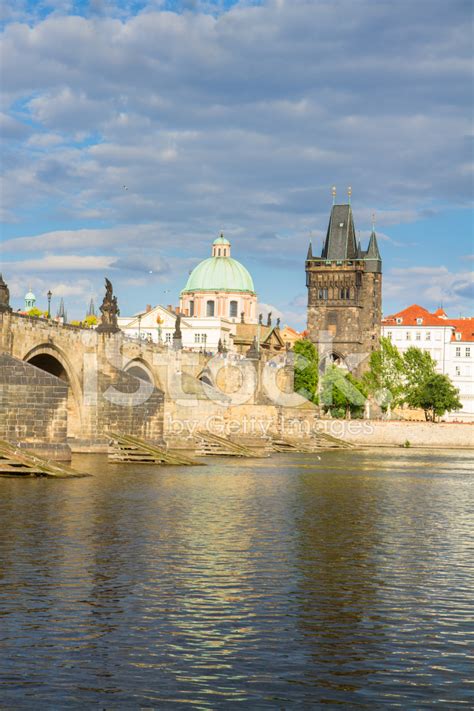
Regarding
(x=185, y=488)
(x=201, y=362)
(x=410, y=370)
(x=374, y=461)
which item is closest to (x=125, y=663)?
(x=185, y=488)

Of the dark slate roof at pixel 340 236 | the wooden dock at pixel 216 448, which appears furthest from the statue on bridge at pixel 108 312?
the dark slate roof at pixel 340 236

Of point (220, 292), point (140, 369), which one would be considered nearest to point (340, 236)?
point (220, 292)

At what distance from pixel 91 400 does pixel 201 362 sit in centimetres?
3224

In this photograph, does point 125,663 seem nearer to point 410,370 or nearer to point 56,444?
point 56,444

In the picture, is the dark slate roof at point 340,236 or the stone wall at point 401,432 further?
the dark slate roof at point 340,236

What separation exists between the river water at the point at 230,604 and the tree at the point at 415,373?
274 feet

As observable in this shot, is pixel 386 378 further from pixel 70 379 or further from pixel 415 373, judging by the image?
pixel 70 379

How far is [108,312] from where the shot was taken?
66.8 metres

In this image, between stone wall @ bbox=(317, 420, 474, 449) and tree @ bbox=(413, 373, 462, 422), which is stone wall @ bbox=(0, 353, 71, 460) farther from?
tree @ bbox=(413, 373, 462, 422)

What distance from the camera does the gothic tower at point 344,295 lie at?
490 feet

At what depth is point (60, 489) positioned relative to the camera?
3875 cm

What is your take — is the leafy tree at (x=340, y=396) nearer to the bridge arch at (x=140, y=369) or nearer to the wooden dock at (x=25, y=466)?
the bridge arch at (x=140, y=369)

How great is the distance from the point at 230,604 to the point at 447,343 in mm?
133201

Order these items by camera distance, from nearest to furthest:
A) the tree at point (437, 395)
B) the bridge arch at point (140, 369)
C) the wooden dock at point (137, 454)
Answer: the wooden dock at point (137, 454) < the bridge arch at point (140, 369) < the tree at point (437, 395)
